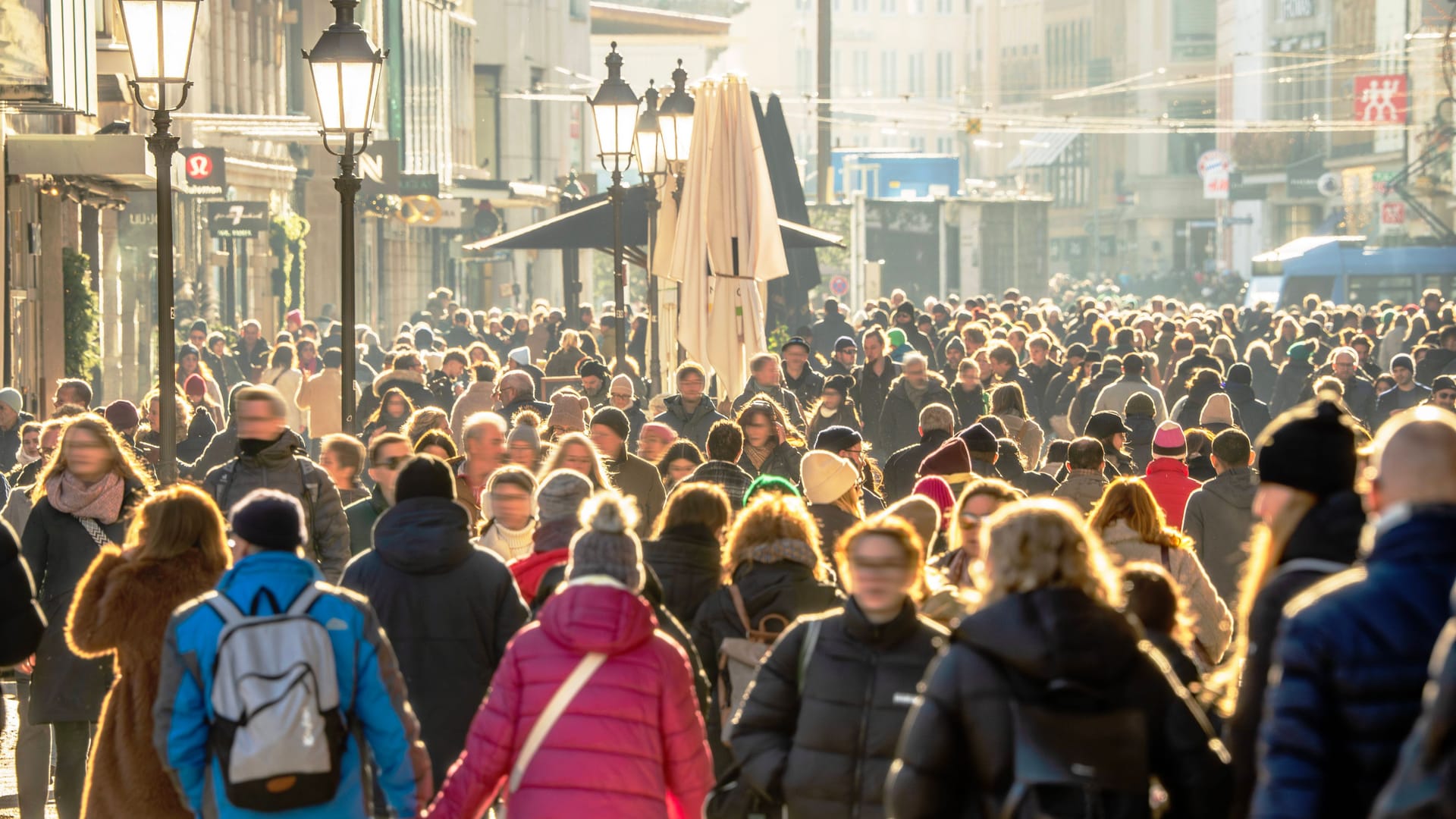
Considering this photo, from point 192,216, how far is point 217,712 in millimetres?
27807

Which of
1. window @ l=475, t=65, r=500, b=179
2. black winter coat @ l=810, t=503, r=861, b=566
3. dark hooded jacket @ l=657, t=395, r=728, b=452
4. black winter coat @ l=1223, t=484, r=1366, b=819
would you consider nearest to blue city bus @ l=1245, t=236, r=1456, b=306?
window @ l=475, t=65, r=500, b=179

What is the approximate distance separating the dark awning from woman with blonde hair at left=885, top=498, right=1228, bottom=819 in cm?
1736

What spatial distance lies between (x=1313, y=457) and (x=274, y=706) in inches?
101

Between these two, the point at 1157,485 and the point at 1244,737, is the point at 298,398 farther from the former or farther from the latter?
the point at 1244,737

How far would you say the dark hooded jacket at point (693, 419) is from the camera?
14.0 meters

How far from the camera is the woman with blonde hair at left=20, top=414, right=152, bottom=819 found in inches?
315

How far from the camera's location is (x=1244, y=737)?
459 centimetres

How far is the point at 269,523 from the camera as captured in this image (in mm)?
5828

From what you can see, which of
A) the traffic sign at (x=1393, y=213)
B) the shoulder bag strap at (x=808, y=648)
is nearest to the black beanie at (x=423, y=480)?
the shoulder bag strap at (x=808, y=648)

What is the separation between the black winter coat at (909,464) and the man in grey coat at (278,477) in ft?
12.5

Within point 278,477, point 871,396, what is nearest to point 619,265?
point 871,396

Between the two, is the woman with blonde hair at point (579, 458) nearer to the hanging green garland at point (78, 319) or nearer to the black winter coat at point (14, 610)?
the black winter coat at point (14, 610)

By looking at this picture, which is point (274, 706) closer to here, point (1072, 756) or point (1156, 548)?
point (1072, 756)

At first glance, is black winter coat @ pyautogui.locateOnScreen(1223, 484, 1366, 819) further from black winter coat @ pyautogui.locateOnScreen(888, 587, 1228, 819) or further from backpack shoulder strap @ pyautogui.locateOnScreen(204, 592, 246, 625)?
backpack shoulder strap @ pyautogui.locateOnScreen(204, 592, 246, 625)
